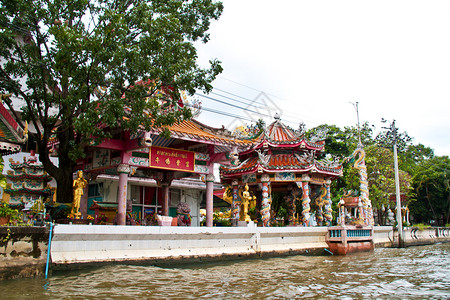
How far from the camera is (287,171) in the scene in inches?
873

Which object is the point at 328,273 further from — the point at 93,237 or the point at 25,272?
the point at 25,272

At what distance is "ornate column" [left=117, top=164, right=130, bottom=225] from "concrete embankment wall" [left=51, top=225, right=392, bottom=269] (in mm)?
2225

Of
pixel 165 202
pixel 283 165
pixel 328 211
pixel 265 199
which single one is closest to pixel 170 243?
pixel 165 202

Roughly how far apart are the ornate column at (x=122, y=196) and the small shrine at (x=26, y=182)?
16.0ft

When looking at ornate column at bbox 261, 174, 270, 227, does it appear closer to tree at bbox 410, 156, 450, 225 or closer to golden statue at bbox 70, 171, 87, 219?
golden statue at bbox 70, 171, 87, 219

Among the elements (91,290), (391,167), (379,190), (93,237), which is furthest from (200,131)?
(391,167)

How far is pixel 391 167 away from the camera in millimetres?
33875

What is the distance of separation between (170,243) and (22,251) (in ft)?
16.8

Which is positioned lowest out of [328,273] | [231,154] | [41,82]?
[328,273]

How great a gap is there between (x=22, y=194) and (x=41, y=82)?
6955mm

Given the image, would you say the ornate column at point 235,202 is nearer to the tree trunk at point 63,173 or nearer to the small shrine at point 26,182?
the small shrine at point 26,182

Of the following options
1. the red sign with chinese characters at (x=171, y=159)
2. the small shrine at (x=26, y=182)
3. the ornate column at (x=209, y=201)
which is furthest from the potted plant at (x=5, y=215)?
the ornate column at (x=209, y=201)

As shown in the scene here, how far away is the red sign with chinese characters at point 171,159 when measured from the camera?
16578mm

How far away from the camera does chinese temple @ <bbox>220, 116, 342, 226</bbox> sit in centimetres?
2222
